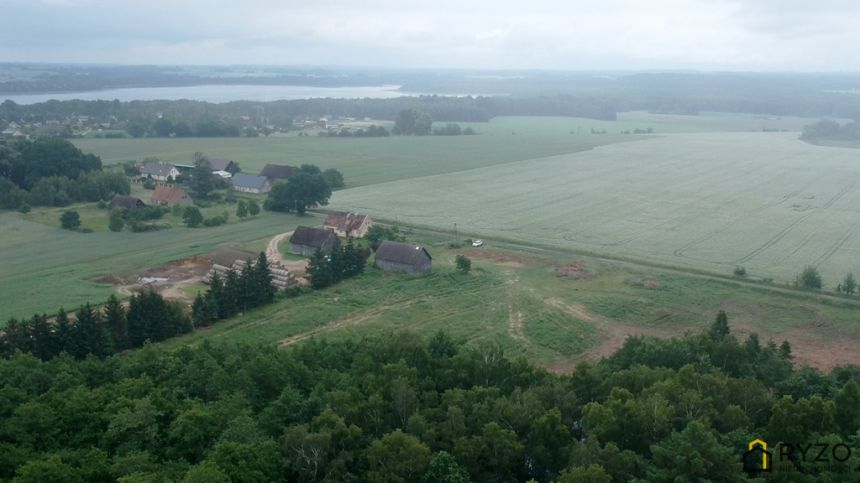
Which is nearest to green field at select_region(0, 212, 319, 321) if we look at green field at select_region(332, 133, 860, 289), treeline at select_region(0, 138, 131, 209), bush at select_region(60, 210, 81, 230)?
bush at select_region(60, 210, 81, 230)

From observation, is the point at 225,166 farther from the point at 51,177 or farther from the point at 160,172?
the point at 51,177

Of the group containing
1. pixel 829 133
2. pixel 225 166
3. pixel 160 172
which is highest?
pixel 829 133

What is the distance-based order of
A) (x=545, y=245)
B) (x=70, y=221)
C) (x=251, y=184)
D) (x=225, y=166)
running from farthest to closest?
1. (x=225, y=166)
2. (x=251, y=184)
3. (x=70, y=221)
4. (x=545, y=245)

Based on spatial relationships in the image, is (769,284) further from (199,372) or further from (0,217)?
(0,217)

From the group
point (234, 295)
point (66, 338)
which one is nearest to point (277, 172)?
point (234, 295)

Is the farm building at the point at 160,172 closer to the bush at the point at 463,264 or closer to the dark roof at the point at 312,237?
the dark roof at the point at 312,237

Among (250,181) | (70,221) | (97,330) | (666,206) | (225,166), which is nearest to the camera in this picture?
(97,330)

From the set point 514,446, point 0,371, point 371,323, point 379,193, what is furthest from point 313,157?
point 514,446

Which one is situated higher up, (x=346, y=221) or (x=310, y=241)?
(x=346, y=221)
